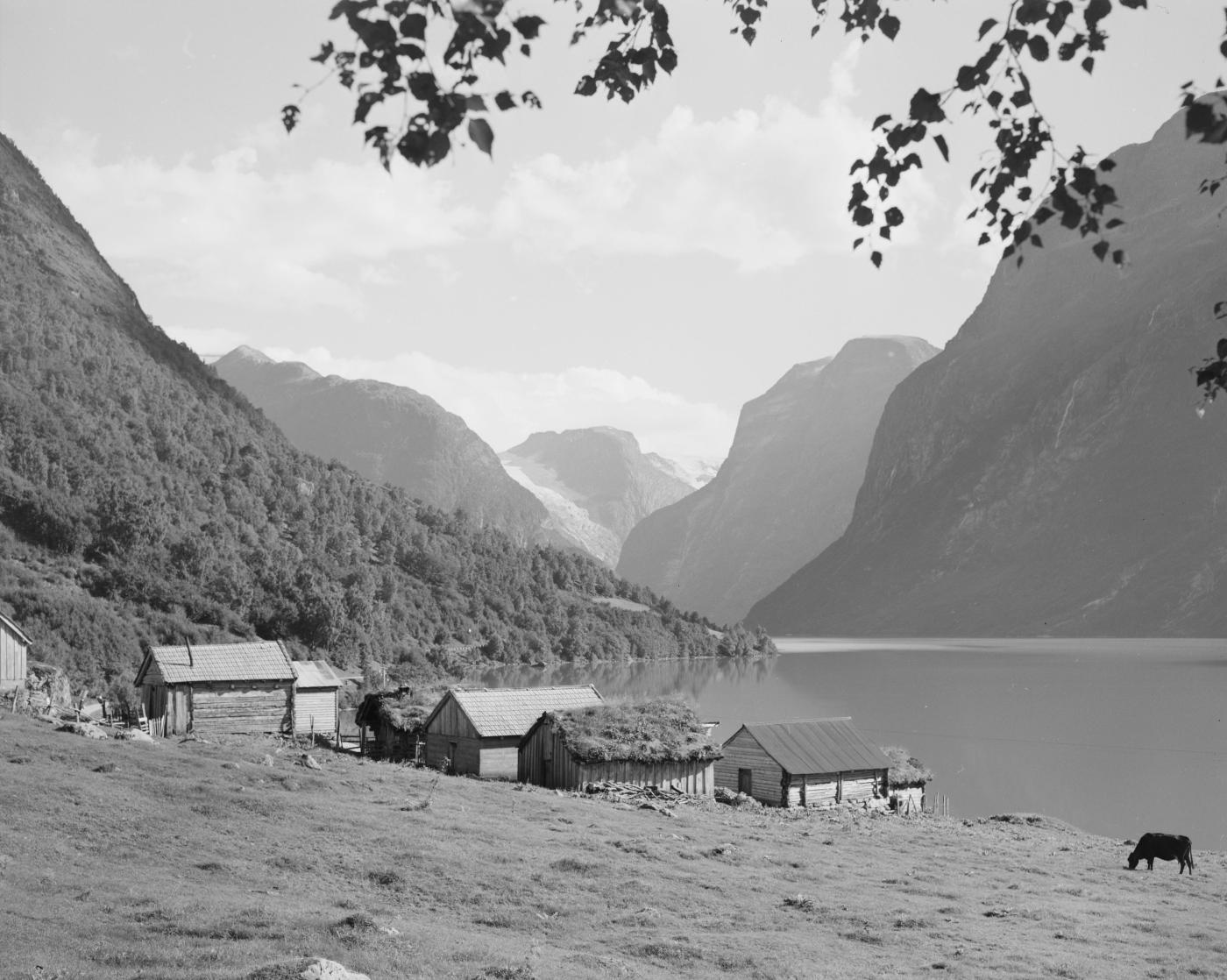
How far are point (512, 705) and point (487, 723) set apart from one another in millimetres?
1739

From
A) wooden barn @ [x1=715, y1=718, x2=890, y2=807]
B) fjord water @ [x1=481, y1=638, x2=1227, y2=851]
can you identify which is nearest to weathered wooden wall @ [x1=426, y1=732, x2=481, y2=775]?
wooden barn @ [x1=715, y1=718, x2=890, y2=807]

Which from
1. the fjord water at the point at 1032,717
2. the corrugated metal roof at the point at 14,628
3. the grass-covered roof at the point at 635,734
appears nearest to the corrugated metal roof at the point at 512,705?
the grass-covered roof at the point at 635,734

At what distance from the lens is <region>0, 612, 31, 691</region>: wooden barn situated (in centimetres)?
5734

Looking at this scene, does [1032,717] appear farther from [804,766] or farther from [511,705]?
[511,705]

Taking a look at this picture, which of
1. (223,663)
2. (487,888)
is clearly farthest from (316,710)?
(487,888)

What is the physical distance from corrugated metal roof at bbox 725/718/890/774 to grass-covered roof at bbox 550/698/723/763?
10.7 ft

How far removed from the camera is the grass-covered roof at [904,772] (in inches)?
2308

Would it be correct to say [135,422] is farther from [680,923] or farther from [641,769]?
[680,923]

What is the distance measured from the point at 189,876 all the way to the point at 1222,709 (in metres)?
101

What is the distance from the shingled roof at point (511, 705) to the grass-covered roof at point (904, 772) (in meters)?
14.3

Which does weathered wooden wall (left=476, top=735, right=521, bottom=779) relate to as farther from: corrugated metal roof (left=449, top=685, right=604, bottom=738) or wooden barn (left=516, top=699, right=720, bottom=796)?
wooden barn (left=516, top=699, right=720, bottom=796)

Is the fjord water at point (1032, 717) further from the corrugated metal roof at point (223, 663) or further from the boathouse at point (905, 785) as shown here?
the corrugated metal roof at point (223, 663)

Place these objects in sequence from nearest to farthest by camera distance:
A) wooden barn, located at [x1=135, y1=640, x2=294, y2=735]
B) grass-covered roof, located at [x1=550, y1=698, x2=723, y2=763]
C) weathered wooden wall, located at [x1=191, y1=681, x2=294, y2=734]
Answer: grass-covered roof, located at [x1=550, y1=698, x2=723, y2=763] < wooden barn, located at [x1=135, y1=640, x2=294, y2=735] < weathered wooden wall, located at [x1=191, y1=681, x2=294, y2=734]

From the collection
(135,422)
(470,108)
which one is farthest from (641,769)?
(135,422)
